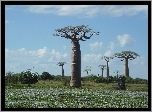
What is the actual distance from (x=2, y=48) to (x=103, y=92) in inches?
74.3

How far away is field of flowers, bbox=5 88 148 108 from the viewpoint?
9734mm

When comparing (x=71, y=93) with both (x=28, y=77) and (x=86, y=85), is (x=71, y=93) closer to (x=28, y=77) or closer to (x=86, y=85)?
(x=86, y=85)

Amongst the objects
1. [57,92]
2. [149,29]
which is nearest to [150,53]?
[149,29]

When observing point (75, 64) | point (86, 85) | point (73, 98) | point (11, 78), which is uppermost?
point (75, 64)

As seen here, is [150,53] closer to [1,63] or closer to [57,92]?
[57,92]

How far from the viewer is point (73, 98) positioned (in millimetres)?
10086

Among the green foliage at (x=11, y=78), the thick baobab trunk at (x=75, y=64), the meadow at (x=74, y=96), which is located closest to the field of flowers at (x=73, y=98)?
the meadow at (x=74, y=96)

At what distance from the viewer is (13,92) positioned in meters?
10.1

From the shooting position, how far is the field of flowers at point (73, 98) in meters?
9.73

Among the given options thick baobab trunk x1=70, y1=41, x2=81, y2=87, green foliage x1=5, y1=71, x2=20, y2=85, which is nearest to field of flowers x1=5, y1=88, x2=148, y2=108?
green foliage x1=5, y1=71, x2=20, y2=85

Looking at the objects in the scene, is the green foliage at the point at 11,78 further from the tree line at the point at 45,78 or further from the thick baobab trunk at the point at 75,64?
the thick baobab trunk at the point at 75,64

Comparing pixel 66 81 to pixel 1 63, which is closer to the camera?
pixel 1 63

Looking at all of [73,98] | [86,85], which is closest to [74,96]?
[73,98]

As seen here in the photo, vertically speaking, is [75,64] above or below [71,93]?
above
